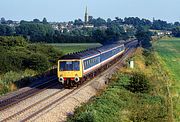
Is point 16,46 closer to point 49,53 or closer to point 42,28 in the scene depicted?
point 49,53

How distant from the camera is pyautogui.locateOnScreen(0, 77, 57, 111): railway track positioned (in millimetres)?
25520

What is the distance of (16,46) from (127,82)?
2521cm

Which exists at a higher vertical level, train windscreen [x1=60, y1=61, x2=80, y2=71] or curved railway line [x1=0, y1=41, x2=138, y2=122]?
train windscreen [x1=60, y1=61, x2=80, y2=71]

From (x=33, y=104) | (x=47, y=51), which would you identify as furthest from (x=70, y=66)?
(x=47, y=51)

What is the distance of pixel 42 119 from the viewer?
68.9 ft

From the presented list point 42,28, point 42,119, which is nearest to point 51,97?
point 42,119

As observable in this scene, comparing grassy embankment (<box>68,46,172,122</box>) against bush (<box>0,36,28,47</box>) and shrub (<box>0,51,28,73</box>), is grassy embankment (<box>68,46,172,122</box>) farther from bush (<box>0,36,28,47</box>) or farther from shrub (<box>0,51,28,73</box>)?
bush (<box>0,36,28,47</box>)

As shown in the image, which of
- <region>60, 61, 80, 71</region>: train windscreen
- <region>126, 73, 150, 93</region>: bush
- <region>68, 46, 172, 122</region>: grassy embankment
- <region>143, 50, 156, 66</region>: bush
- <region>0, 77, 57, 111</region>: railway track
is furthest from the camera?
<region>143, 50, 156, 66</region>: bush

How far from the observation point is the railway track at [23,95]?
25520 mm

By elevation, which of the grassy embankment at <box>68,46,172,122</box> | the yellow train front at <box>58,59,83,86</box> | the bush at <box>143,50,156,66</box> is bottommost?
the bush at <box>143,50,156,66</box>

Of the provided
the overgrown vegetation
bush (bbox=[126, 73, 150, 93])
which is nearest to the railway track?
the overgrown vegetation

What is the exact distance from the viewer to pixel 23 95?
2931 centimetres

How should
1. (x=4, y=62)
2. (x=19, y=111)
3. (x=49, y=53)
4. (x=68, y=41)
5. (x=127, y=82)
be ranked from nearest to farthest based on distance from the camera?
(x=19, y=111), (x=127, y=82), (x=4, y=62), (x=49, y=53), (x=68, y=41)

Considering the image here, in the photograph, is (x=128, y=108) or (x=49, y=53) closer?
(x=128, y=108)
